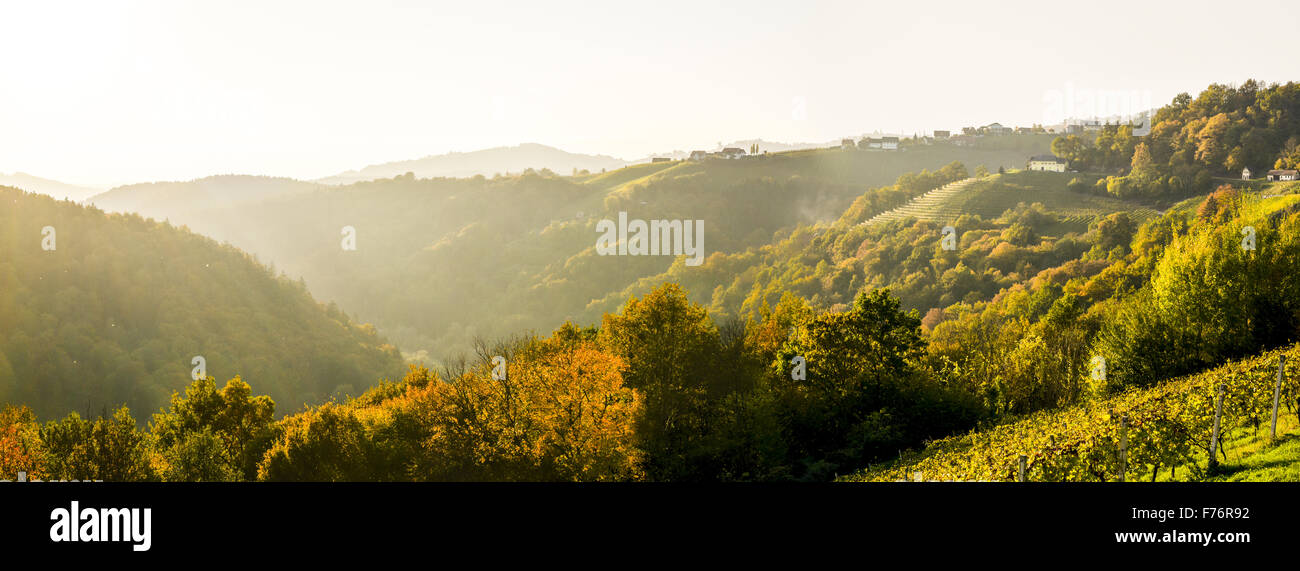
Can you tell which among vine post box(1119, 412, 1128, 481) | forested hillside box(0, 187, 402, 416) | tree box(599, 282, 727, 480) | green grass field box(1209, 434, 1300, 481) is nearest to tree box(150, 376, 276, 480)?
tree box(599, 282, 727, 480)

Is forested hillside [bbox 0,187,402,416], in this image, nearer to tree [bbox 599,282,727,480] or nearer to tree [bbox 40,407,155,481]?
tree [bbox 40,407,155,481]

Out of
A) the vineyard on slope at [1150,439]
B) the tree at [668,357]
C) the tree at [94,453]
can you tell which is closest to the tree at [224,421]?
the tree at [94,453]

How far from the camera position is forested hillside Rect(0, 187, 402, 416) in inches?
5103

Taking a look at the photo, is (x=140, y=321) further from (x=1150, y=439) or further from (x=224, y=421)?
(x=1150, y=439)

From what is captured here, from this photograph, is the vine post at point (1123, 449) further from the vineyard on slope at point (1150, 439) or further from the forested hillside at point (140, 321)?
the forested hillside at point (140, 321)

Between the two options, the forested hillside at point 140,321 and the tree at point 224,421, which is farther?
the forested hillside at point 140,321

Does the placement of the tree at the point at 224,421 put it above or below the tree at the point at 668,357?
below

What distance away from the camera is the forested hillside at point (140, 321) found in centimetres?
12962

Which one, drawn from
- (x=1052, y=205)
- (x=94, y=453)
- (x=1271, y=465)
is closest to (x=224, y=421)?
(x=94, y=453)

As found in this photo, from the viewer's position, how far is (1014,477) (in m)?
19.8

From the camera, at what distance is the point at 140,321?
14900cm
